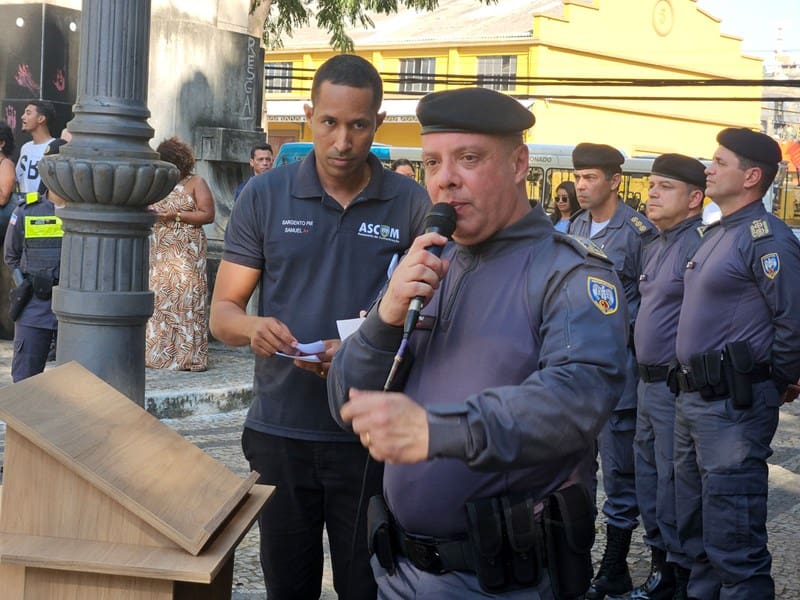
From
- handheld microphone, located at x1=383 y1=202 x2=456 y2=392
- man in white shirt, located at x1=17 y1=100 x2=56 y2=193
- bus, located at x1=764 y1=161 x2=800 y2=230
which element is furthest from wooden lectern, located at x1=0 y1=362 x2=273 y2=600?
bus, located at x1=764 y1=161 x2=800 y2=230

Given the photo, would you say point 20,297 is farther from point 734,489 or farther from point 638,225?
point 734,489

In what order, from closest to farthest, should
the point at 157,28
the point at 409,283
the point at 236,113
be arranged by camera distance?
1. the point at 409,283
2. the point at 157,28
3. the point at 236,113

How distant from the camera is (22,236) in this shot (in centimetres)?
762

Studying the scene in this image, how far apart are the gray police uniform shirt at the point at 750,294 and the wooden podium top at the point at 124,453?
270 centimetres

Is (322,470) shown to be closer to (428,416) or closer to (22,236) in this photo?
(428,416)

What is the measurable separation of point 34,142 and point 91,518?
814 centimetres

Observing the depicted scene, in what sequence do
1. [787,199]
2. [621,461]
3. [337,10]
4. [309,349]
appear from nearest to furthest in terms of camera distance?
[309,349]
[621,461]
[337,10]
[787,199]

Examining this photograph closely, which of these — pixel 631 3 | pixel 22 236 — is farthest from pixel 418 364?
pixel 631 3

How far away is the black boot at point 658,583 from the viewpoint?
5.56 meters

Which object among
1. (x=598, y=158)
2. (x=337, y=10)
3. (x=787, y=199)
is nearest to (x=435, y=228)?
(x=598, y=158)

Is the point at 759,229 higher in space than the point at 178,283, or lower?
higher

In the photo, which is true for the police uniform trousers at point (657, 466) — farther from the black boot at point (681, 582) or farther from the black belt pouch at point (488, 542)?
the black belt pouch at point (488, 542)

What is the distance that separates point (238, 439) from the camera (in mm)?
8008

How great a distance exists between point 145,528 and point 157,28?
9360 mm
